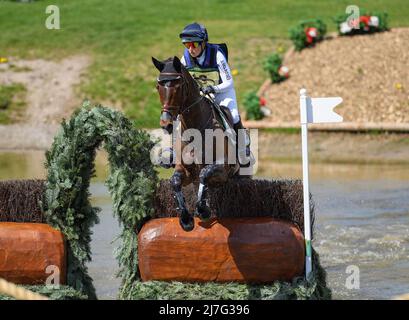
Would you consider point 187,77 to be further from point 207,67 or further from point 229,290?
point 229,290

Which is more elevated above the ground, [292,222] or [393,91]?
[393,91]

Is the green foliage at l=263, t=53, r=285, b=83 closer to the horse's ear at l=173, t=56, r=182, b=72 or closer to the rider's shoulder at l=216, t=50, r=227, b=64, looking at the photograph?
the rider's shoulder at l=216, t=50, r=227, b=64

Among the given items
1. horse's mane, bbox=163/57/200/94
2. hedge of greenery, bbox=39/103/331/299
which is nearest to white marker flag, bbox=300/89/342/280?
hedge of greenery, bbox=39/103/331/299

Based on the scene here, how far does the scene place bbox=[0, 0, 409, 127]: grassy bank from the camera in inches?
1074

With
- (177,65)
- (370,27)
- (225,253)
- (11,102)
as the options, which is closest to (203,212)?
(225,253)

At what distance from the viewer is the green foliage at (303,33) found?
27125mm

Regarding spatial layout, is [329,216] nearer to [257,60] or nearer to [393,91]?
[393,91]

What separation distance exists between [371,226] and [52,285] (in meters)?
7.26

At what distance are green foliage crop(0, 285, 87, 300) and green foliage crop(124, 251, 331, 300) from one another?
56 cm

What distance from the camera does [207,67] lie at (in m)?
10.2

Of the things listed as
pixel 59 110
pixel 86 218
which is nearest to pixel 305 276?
pixel 86 218

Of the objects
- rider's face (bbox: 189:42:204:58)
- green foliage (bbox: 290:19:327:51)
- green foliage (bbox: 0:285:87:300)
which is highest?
green foliage (bbox: 290:19:327:51)

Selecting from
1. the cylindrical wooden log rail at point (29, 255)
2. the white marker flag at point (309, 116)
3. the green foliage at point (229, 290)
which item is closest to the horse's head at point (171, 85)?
the white marker flag at point (309, 116)

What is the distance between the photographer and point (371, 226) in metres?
15.9
